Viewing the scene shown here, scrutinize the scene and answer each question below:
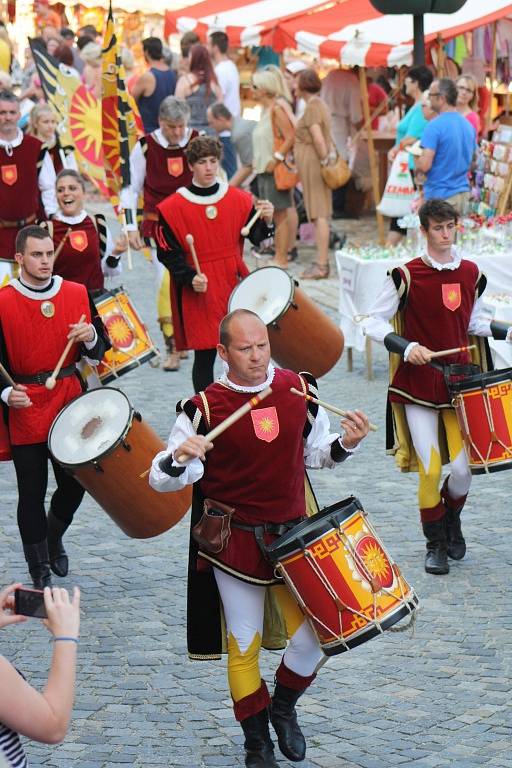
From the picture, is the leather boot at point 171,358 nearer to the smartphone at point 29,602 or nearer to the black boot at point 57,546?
the black boot at point 57,546

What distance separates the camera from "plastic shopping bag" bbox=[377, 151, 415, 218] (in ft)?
44.2

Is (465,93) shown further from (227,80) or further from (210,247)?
(210,247)

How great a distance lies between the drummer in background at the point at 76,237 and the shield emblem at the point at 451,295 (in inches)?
97.0

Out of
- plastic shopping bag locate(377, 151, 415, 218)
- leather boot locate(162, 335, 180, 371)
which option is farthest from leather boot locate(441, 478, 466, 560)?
plastic shopping bag locate(377, 151, 415, 218)

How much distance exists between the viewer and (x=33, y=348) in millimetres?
6414

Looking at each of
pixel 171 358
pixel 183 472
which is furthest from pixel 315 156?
pixel 183 472

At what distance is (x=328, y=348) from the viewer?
8414mm

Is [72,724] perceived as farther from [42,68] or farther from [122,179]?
[42,68]

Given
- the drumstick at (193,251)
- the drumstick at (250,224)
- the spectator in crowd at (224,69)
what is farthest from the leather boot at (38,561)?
the spectator in crowd at (224,69)

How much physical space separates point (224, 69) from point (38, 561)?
418 inches

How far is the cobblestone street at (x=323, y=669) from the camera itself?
4.98 metres

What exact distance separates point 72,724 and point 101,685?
382 millimetres

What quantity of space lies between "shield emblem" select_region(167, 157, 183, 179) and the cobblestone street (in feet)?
10.4

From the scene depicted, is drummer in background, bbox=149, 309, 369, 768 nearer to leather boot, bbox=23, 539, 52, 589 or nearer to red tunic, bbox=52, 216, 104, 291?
leather boot, bbox=23, 539, 52, 589
